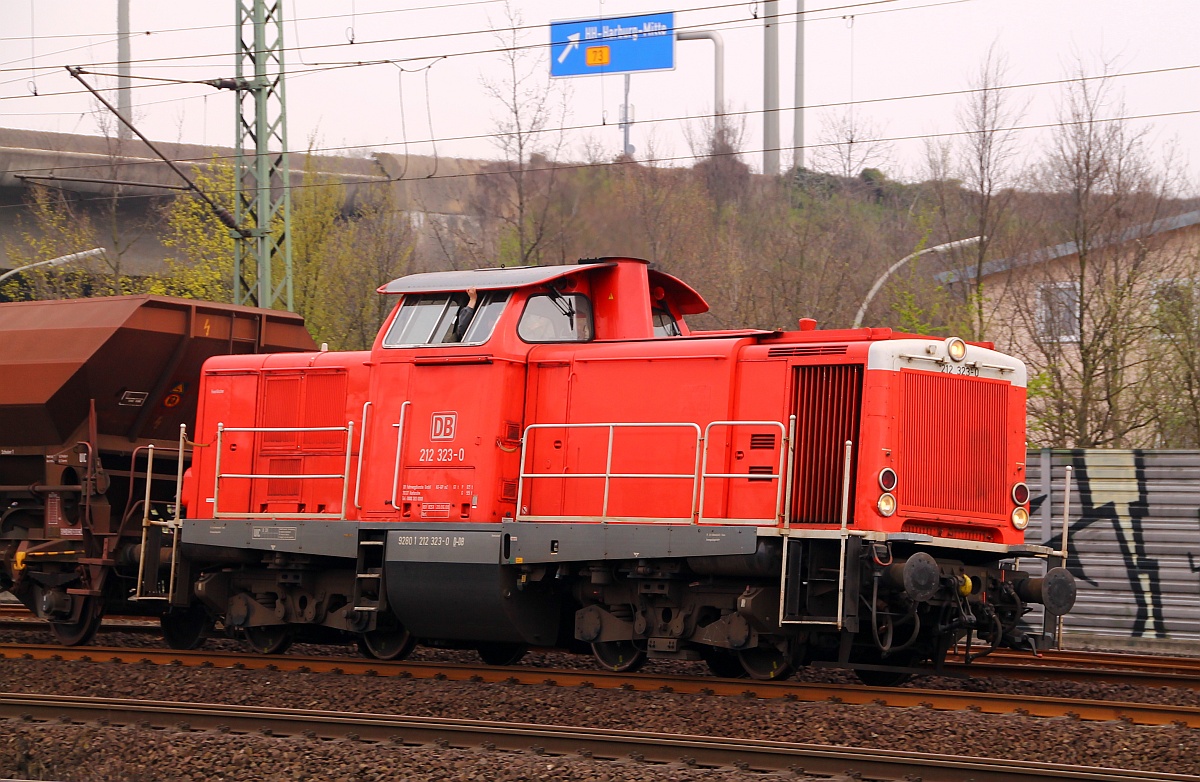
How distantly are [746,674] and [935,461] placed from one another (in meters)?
2.46

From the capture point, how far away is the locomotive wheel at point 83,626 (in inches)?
547

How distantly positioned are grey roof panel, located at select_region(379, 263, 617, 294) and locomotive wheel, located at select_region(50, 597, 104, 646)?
5.04 m

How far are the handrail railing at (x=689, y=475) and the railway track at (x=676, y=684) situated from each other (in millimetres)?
1296

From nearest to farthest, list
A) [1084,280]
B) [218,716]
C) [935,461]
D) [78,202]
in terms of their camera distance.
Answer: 1. [218,716]
2. [935,461]
3. [1084,280]
4. [78,202]

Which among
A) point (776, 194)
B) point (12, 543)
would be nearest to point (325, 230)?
point (776, 194)

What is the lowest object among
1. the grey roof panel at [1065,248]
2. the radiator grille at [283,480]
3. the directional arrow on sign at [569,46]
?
the radiator grille at [283,480]

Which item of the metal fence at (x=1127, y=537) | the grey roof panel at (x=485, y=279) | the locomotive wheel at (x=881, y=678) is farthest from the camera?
the metal fence at (x=1127, y=537)

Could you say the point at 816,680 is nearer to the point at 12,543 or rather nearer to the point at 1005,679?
the point at 1005,679

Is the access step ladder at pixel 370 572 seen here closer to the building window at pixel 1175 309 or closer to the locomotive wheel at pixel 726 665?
the locomotive wheel at pixel 726 665

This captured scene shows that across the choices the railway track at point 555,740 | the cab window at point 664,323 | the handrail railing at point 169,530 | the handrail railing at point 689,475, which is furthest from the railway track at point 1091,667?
the handrail railing at point 169,530

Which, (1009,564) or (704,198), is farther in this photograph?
(704,198)

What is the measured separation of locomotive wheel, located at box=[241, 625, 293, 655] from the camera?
42.3 feet

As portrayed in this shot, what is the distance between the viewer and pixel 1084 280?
912 inches

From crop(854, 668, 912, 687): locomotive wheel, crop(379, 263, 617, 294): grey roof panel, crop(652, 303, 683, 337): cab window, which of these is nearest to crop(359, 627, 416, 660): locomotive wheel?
crop(379, 263, 617, 294): grey roof panel
